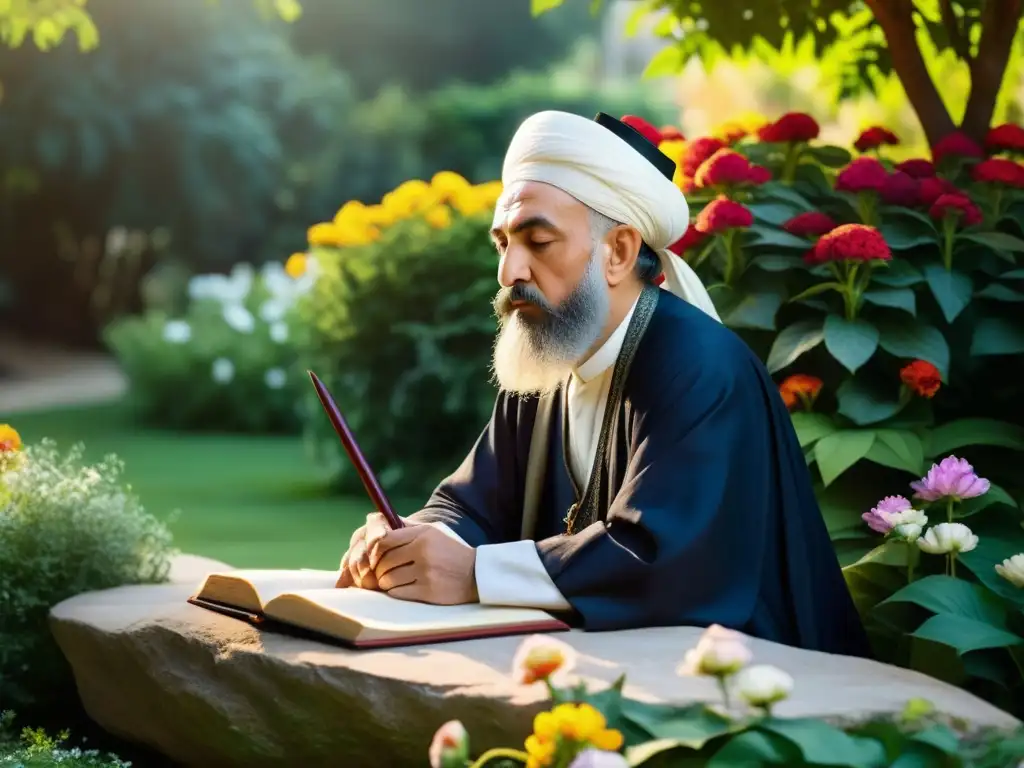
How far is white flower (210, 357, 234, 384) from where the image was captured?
11.8 meters

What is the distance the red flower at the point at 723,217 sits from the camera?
15.6ft

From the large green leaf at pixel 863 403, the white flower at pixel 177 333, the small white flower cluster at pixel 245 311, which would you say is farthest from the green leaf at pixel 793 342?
the white flower at pixel 177 333

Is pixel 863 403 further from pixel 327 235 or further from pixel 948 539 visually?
pixel 327 235

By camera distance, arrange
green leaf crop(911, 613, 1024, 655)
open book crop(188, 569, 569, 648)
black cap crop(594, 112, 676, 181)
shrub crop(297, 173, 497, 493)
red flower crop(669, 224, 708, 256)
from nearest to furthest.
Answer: open book crop(188, 569, 569, 648)
green leaf crop(911, 613, 1024, 655)
black cap crop(594, 112, 676, 181)
red flower crop(669, 224, 708, 256)
shrub crop(297, 173, 497, 493)

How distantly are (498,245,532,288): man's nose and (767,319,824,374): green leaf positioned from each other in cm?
135

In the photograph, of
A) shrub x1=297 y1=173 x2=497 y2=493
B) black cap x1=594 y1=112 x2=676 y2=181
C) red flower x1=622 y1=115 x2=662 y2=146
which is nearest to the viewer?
black cap x1=594 y1=112 x2=676 y2=181

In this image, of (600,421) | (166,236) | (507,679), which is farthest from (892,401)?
(166,236)

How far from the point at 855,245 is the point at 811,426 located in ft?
1.77

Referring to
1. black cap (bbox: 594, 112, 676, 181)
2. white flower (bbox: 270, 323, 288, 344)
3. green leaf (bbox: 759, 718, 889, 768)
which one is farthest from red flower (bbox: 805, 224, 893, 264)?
white flower (bbox: 270, 323, 288, 344)

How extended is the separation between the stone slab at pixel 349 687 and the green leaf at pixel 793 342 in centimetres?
162

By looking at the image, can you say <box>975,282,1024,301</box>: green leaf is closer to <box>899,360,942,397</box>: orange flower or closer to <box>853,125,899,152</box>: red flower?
<box>899,360,942,397</box>: orange flower

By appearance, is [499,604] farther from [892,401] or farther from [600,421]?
[892,401]

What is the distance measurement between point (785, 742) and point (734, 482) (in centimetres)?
90

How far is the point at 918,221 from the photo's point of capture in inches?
198
